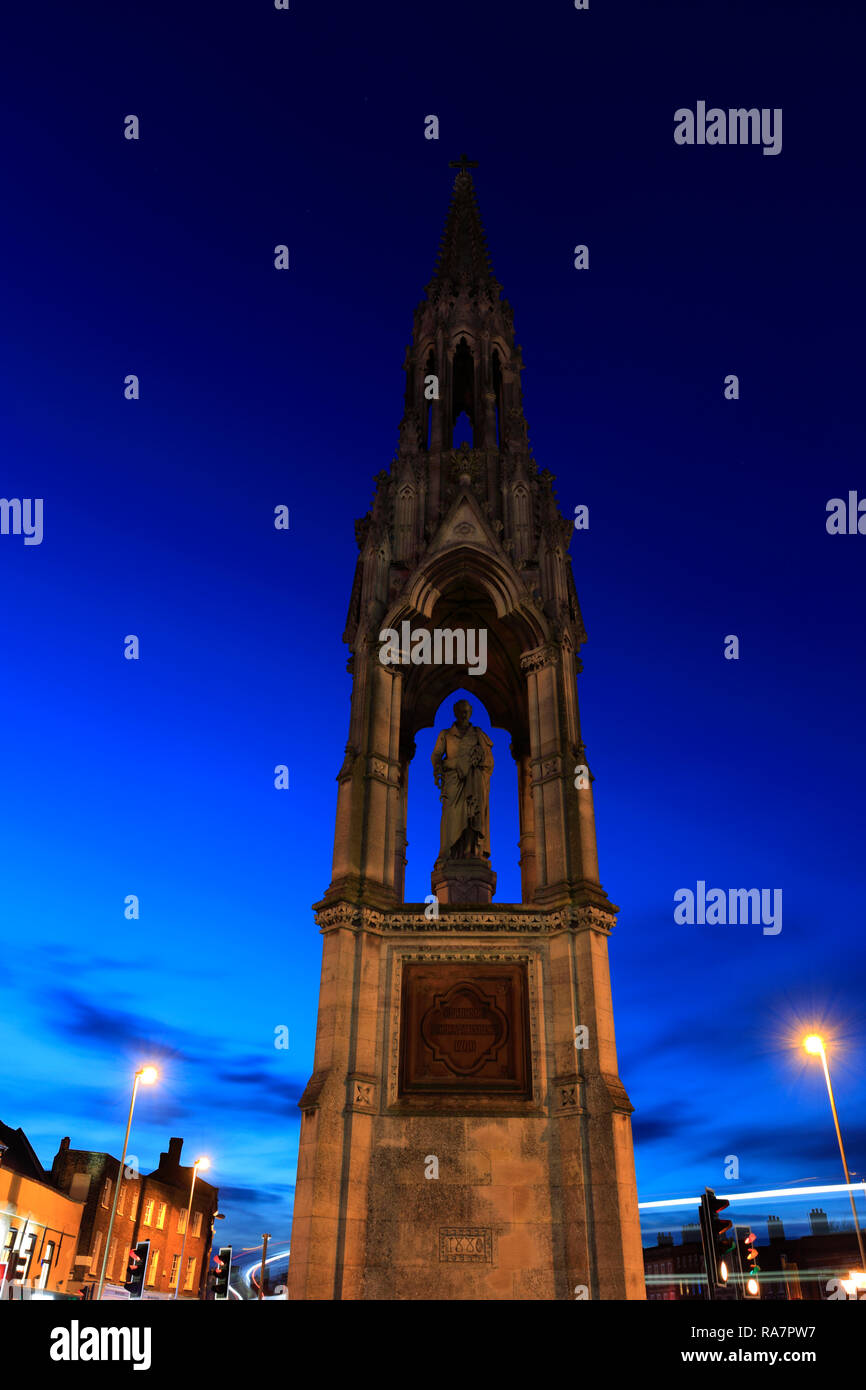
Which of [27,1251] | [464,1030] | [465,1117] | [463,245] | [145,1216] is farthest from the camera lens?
[145,1216]

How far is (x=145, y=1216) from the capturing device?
2371 inches

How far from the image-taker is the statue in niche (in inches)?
864

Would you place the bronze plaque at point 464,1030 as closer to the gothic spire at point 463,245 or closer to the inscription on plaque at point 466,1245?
the inscription on plaque at point 466,1245

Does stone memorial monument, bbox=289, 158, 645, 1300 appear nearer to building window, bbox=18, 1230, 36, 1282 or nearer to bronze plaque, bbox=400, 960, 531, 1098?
bronze plaque, bbox=400, 960, 531, 1098

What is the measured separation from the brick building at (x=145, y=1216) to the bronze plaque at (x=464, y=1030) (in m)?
35.2

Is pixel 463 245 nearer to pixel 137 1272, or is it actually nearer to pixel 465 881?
pixel 465 881

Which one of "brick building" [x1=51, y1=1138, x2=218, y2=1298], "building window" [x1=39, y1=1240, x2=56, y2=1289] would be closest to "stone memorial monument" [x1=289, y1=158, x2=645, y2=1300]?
"brick building" [x1=51, y1=1138, x2=218, y2=1298]

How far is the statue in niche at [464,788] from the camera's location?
72.0 ft

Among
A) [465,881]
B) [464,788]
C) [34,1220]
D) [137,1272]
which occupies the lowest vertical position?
[137,1272]

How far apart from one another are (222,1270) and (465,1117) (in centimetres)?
739

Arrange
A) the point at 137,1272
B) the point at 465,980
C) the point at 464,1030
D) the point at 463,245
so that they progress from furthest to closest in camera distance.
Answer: the point at 463,245 → the point at 137,1272 → the point at 465,980 → the point at 464,1030

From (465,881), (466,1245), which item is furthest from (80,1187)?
(466,1245)

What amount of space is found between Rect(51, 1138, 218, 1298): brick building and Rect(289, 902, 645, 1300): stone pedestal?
35014mm
